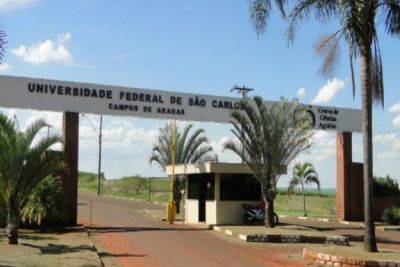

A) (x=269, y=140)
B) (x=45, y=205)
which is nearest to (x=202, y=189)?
(x=269, y=140)

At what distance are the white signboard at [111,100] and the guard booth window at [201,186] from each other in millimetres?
2666

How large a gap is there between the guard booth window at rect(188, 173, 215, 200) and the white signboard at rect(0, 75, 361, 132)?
267cm

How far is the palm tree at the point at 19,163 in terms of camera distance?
18156 mm

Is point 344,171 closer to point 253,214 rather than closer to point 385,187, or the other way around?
point 385,187

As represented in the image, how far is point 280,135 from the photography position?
24281mm

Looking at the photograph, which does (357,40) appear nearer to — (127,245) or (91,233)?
(127,245)

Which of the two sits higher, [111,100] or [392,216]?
[111,100]

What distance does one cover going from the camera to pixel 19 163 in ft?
60.3

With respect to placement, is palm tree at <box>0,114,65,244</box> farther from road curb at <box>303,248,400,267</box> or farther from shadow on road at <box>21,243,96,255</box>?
road curb at <box>303,248,400,267</box>

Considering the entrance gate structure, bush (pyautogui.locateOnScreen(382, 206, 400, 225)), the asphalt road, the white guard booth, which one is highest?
the entrance gate structure

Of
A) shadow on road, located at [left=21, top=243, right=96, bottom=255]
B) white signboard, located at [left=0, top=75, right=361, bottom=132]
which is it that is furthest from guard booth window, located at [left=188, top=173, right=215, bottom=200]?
shadow on road, located at [left=21, top=243, right=96, bottom=255]

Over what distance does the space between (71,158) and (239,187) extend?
24.2 ft

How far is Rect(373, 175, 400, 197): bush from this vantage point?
111 ft

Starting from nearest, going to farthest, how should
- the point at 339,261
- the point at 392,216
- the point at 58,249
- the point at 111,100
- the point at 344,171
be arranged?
the point at 339,261, the point at 58,249, the point at 111,100, the point at 392,216, the point at 344,171
